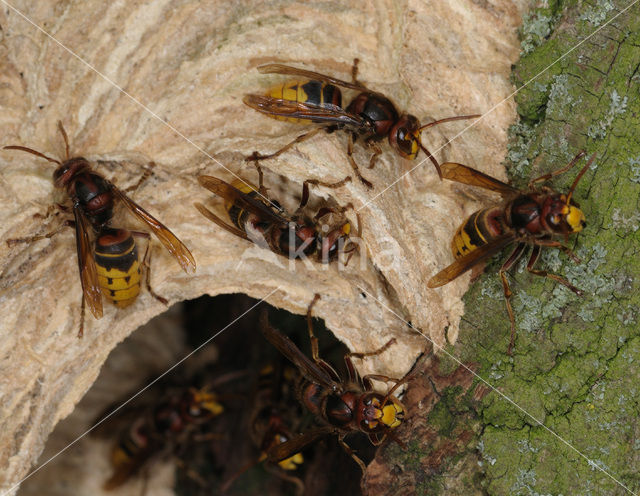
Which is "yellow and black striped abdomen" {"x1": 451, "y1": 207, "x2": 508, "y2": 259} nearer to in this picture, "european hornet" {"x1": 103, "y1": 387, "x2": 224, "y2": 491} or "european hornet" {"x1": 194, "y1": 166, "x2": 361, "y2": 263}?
"european hornet" {"x1": 194, "y1": 166, "x2": 361, "y2": 263}

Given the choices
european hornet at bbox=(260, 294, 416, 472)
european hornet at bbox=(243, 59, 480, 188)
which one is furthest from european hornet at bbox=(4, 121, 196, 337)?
european hornet at bbox=(260, 294, 416, 472)

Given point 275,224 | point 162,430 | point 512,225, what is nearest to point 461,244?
point 512,225

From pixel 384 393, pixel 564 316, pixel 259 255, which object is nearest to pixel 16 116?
pixel 259 255

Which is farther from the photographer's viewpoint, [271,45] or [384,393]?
[384,393]

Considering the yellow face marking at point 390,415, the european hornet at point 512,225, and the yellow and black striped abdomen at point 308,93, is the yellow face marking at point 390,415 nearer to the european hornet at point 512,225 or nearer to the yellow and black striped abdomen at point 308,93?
the european hornet at point 512,225

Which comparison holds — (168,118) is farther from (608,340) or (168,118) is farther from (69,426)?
(69,426)

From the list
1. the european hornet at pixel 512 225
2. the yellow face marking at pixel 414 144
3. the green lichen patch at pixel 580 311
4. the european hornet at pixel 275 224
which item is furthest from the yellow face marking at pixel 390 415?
the yellow face marking at pixel 414 144
